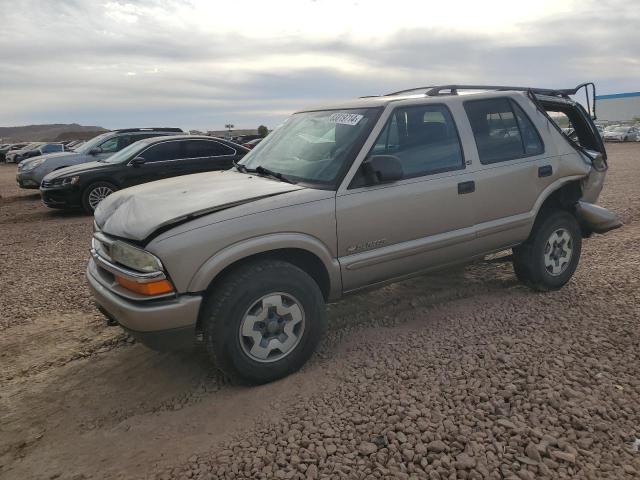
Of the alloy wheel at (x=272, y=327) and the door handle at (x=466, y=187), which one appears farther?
the door handle at (x=466, y=187)

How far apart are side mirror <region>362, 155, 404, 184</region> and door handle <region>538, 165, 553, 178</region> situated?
169 centimetres

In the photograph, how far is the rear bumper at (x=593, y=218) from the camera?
16.1ft

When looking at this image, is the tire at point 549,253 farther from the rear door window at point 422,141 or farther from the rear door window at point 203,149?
the rear door window at point 203,149

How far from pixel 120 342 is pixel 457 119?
3304 millimetres

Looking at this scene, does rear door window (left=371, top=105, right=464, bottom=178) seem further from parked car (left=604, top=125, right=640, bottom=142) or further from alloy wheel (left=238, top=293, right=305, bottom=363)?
parked car (left=604, top=125, right=640, bottom=142)

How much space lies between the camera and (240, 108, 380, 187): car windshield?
3625 millimetres

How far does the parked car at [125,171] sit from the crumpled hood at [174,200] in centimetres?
635

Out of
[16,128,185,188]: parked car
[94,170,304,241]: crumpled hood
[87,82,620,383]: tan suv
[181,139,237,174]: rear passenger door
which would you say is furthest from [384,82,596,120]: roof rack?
[16,128,185,188]: parked car

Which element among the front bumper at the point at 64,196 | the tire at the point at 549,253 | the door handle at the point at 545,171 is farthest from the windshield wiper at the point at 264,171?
the front bumper at the point at 64,196

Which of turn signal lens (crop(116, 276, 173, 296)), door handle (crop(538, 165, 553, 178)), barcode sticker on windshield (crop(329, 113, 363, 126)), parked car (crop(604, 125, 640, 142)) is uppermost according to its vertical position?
parked car (crop(604, 125, 640, 142))

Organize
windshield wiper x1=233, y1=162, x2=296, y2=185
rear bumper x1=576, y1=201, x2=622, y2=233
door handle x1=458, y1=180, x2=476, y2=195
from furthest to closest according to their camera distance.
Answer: rear bumper x1=576, y1=201, x2=622, y2=233, door handle x1=458, y1=180, x2=476, y2=195, windshield wiper x1=233, y1=162, x2=296, y2=185

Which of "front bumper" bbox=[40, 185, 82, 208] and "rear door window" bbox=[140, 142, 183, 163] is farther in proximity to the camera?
"rear door window" bbox=[140, 142, 183, 163]

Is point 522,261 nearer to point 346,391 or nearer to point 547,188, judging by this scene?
point 547,188

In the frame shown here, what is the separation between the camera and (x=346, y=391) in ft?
10.5
